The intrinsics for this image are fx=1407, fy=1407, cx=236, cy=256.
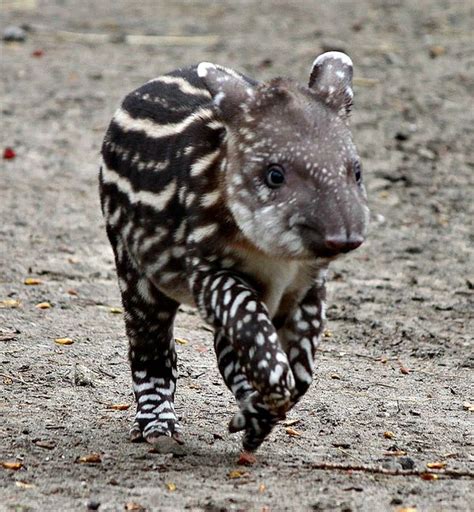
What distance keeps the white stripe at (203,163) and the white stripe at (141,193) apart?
192 mm

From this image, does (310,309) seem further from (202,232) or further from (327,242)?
(327,242)

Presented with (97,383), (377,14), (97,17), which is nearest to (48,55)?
(97,17)

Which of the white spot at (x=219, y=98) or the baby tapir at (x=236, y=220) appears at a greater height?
the white spot at (x=219, y=98)

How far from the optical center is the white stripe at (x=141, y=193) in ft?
23.2

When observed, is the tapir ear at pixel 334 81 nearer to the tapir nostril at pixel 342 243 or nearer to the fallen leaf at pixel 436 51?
the tapir nostril at pixel 342 243

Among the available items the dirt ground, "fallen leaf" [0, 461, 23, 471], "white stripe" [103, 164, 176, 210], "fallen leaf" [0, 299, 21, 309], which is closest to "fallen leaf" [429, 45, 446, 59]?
the dirt ground

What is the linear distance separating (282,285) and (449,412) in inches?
67.7

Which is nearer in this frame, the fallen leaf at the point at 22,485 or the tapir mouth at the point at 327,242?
the tapir mouth at the point at 327,242

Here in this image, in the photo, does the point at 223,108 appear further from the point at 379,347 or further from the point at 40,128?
the point at 40,128

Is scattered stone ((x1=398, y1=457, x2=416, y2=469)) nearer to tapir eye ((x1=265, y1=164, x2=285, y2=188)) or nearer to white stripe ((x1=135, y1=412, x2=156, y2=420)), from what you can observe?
white stripe ((x1=135, y1=412, x2=156, y2=420))

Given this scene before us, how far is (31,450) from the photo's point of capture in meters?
7.06

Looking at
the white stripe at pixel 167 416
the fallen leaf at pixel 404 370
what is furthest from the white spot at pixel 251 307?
the fallen leaf at pixel 404 370

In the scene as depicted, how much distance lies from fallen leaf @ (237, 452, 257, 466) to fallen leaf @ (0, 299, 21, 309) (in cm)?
306

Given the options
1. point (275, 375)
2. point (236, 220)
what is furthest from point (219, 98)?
point (275, 375)
